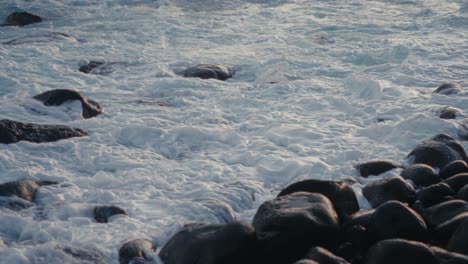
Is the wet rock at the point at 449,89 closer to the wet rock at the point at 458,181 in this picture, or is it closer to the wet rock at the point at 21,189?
the wet rock at the point at 458,181

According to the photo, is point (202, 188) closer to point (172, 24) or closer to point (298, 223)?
point (298, 223)

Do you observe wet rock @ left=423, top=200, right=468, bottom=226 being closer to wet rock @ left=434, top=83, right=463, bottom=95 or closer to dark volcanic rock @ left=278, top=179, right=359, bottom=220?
dark volcanic rock @ left=278, top=179, right=359, bottom=220

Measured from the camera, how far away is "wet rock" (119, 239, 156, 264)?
4.46 m

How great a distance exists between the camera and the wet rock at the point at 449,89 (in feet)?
27.2

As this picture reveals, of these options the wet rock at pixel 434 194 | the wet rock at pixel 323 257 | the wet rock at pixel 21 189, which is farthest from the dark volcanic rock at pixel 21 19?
the wet rock at pixel 323 257

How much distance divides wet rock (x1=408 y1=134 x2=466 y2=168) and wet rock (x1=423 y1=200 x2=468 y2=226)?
1.17 meters

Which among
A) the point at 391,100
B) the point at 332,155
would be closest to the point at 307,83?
the point at 391,100

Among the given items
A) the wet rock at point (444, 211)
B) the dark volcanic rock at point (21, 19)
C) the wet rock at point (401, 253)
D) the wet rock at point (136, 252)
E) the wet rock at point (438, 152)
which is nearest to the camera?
the wet rock at point (401, 253)

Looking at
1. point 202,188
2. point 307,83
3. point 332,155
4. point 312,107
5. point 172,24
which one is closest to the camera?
point 202,188

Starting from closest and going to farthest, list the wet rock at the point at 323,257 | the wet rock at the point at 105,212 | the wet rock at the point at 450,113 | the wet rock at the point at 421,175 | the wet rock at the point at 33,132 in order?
the wet rock at the point at 323,257 → the wet rock at the point at 105,212 → the wet rock at the point at 421,175 → the wet rock at the point at 33,132 → the wet rock at the point at 450,113

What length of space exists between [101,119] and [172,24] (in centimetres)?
543

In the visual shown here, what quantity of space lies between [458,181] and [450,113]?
239 cm

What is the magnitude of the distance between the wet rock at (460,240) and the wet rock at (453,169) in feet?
4.57

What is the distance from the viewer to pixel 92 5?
14258mm
